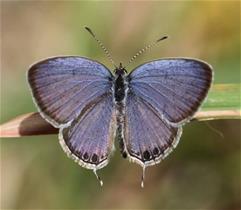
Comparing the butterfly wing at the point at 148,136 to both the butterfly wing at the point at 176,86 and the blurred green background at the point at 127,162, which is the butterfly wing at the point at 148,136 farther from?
the blurred green background at the point at 127,162

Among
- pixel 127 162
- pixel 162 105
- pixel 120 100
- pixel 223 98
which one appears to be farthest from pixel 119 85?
pixel 127 162

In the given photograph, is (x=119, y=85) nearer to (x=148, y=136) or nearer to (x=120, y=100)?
(x=120, y=100)

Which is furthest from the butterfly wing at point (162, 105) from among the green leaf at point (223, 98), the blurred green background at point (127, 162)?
the blurred green background at point (127, 162)

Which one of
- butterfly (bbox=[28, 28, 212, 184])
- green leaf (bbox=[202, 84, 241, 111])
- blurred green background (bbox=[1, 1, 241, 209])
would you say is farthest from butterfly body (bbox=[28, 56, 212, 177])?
blurred green background (bbox=[1, 1, 241, 209])

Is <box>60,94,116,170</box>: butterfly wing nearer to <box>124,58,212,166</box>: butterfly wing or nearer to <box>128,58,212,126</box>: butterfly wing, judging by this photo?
<box>124,58,212,166</box>: butterfly wing

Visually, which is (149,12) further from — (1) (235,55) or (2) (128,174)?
(2) (128,174)
